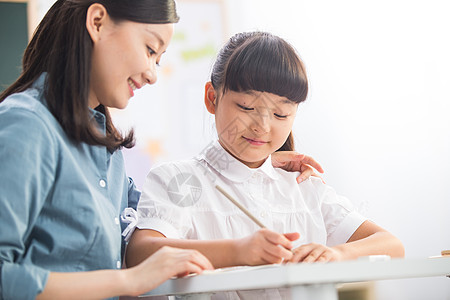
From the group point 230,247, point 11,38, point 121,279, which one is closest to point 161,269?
point 121,279

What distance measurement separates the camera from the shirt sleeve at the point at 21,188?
71 cm

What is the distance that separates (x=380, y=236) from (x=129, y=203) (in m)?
0.53

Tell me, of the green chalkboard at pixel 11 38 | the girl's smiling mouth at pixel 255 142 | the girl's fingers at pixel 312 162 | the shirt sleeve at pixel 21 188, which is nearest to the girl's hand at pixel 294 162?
the girl's fingers at pixel 312 162

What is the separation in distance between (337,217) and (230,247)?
1.27ft

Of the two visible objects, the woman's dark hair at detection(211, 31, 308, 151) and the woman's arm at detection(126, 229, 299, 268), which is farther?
the woman's dark hair at detection(211, 31, 308, 151)

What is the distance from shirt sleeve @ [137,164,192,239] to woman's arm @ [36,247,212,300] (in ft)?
0.84

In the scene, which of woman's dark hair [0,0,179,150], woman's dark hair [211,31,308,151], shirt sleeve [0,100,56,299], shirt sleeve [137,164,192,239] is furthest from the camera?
woman's dark hair [211,31,308,151]

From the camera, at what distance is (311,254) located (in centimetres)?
80

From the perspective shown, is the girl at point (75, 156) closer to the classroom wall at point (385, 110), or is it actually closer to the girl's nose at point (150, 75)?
the girl's nose at point (150, 75)

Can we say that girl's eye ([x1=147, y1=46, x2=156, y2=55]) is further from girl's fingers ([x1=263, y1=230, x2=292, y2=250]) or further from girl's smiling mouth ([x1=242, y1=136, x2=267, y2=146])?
girl's fingers ([x1=263, y1=230, x2=292, y2=250])

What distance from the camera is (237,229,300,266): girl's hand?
0.77 m

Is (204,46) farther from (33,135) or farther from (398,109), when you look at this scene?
(33,135)

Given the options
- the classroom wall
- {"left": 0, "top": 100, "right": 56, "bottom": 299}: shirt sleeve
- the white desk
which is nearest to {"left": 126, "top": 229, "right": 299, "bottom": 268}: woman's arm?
the white desk

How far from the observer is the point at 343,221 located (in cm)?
118
